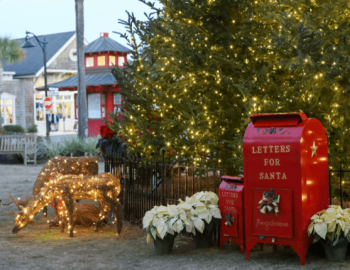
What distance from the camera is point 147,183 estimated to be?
7.82 meters

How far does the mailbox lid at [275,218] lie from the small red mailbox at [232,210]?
0.25 metres

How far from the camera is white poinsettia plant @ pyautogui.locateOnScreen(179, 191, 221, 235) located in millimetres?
5926

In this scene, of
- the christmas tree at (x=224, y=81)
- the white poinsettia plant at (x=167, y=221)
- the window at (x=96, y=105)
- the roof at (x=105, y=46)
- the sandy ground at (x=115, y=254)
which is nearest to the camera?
the sandy ground at (x=115, y=254)

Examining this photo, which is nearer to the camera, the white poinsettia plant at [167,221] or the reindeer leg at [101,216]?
the white poinsettia plant at [167,221]

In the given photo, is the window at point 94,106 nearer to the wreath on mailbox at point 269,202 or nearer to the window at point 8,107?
the window at point 8,107

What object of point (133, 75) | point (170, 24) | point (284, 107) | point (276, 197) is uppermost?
point (170, 24)

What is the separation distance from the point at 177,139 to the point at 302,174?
2585 millimetres

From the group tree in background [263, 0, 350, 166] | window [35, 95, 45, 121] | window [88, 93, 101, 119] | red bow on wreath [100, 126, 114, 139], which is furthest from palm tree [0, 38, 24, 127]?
tree in background [263, 0, 350, 166]

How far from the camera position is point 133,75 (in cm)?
942

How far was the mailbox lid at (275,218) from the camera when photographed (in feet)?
17.3

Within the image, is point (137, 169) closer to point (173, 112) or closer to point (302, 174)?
point (173, 112)

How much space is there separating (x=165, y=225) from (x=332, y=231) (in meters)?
1.95

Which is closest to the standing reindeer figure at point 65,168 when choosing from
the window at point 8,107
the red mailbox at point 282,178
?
the red mailbox at point 282,178

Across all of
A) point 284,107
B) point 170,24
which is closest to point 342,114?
point 284,107
